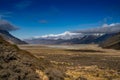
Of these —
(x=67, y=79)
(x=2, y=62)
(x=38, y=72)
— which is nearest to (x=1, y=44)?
(x=2, y=62)

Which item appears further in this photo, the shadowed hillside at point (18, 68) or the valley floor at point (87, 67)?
the valley floor at point (87, 67)

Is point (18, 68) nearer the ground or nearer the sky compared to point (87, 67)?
nearer the sky

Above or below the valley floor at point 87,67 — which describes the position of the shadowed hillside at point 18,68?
above

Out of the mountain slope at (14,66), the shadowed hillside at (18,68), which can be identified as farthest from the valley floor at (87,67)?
the mountain slope at (14,66)

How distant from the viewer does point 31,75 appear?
25375 mm

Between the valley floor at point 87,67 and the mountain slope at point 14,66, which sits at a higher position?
the mountain slope at point 14,66

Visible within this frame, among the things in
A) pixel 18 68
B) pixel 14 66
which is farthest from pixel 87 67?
pixel 18 68

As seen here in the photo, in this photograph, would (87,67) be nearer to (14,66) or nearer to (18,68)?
(14,66)

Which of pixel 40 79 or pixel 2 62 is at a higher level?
pixel 2 62

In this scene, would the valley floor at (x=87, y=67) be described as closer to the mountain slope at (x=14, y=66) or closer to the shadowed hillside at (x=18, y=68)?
the shadowed hillside at (x=18, y=68)

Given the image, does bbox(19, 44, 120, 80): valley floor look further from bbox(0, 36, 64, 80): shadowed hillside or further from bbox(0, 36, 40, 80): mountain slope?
bbox(0, 36, 40, 80): mountain slope

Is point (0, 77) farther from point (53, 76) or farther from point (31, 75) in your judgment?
point (53, 76)

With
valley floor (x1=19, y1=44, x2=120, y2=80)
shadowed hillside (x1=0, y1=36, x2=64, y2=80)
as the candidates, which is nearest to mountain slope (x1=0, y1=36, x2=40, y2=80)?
shadowed hillside (x1=0, y1=36, x2=64, y2=80)

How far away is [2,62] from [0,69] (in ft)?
4.01
